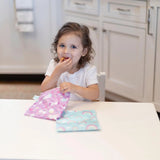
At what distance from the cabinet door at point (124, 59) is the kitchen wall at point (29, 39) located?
1.97ft

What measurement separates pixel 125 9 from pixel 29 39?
3.36ft

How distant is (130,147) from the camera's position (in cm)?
94

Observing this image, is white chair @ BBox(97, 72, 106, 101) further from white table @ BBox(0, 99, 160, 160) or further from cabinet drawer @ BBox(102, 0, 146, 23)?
cabinet drawer @ BBox(102, 0, 146, 23)

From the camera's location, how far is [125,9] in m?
2.36

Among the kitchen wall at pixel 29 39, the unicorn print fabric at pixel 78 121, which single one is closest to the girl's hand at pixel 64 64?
the unicorn print fabric at pixel 78 121

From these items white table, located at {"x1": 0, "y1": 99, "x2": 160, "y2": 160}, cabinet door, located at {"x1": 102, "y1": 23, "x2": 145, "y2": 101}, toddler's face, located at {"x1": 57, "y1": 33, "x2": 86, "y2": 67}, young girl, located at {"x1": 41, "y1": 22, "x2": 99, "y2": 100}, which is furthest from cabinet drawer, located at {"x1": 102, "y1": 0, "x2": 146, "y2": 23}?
white table, located at {"x1": 0, "y1": 99, "x2": 160, "y2": 160}

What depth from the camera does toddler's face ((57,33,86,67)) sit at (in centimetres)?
136

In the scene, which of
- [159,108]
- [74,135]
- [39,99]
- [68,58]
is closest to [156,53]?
[159,108]

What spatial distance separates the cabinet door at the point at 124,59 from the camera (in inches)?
93.4

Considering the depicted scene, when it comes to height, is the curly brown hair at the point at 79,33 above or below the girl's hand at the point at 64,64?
above

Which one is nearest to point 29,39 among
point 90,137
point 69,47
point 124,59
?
point 124,59

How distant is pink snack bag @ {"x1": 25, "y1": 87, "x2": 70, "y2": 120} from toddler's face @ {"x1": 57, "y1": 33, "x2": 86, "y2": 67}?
0.61 ft

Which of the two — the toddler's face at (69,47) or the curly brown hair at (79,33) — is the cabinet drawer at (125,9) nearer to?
the curly brown hair at (79,33)

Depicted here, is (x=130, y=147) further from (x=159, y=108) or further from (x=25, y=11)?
(x=25, y=11)
